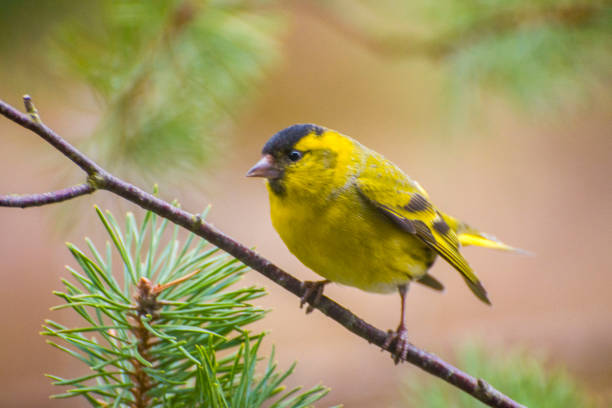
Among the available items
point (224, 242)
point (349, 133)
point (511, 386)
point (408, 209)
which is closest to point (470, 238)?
point (408, 209)

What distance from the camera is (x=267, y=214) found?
10.9 ft

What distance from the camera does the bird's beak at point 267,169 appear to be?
1.34m

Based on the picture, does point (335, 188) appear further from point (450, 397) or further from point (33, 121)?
point (33, 121)

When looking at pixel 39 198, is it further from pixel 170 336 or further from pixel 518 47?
pixel 518 47

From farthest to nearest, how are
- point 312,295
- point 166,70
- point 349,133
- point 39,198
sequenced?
point 349,133
point 166,70
point 312,295
point 39,198

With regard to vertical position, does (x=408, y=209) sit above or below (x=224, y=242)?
above

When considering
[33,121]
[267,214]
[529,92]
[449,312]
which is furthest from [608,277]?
[33,121]

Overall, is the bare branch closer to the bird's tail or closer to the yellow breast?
the yellow breast

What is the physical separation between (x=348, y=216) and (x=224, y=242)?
1.85 feet

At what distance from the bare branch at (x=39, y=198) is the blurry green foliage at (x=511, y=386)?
814mm

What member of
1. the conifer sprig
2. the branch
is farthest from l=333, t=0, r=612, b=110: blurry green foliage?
the conifer sprig

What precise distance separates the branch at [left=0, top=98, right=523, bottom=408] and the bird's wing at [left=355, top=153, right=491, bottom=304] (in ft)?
1.46

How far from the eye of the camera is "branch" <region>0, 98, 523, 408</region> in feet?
2.24

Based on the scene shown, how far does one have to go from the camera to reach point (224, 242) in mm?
788
